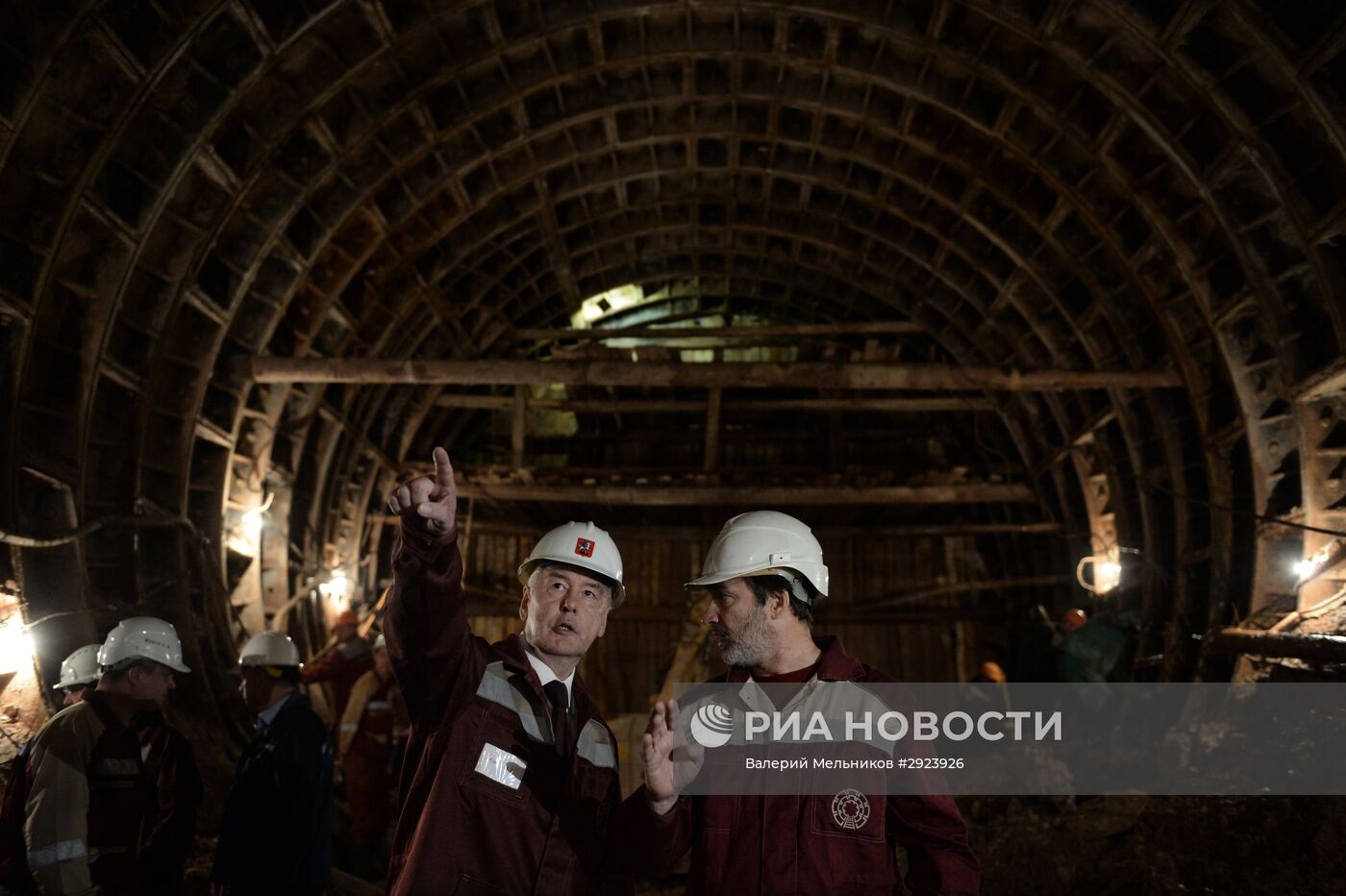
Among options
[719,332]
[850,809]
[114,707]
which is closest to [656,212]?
[719,332]

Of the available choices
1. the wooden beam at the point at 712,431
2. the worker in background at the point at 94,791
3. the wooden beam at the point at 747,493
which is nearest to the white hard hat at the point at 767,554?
the worker in background at the point at 94,791

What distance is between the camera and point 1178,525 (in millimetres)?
10000

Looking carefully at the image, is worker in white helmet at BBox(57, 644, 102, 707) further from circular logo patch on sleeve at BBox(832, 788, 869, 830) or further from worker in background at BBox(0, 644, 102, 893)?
circular logo patch on sleeve at BBox(832, 788, 869, 830)

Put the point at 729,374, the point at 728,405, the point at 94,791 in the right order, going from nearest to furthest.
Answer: the point at 94,791, the point at 729,374, the point at 728,405

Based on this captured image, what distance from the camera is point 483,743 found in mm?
2572

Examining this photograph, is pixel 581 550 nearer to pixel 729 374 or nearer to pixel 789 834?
pixel 789 834

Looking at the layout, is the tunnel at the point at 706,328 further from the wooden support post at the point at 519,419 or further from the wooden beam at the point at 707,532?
the wooden support post at the point at 519,419

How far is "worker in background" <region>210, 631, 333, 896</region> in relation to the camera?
3715 mm

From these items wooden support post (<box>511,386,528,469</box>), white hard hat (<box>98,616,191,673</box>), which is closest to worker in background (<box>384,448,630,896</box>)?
white hard hat (<box>98,616,191,673</box>)

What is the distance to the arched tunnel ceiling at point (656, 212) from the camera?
6848 millimetres

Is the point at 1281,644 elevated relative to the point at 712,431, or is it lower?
lower

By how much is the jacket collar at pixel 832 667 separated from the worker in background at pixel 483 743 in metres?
0.63

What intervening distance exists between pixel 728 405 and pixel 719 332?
5.50 feet

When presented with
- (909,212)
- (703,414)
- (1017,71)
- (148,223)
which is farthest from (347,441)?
(1017,71)
